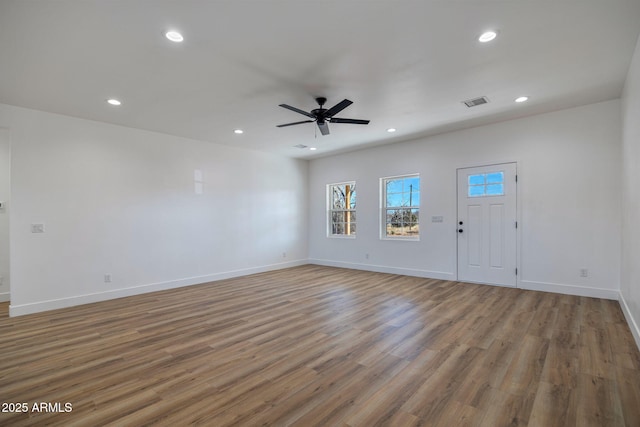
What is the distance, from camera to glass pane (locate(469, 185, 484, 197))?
5.44m

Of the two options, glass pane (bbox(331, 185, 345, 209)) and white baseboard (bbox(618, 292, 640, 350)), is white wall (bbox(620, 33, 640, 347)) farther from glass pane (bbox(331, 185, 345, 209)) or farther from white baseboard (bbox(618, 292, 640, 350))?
glass pane (bbox(331, 185, 345, 209))

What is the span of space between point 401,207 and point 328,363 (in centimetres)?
458

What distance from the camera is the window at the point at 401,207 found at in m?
6.34

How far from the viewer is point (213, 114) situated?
452 centimetres

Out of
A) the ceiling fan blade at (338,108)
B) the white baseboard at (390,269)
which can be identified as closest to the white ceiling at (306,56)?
the ceiling fan blade at (338,108)

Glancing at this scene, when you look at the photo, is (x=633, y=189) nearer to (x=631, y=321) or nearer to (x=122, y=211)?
(x=631, y=321)

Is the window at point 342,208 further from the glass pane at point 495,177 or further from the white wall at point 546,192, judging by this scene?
the glass pane at point 495,177

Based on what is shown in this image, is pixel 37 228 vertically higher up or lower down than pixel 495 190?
lower down

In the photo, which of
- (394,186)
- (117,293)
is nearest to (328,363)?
(117,293)

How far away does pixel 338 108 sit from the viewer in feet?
11.9

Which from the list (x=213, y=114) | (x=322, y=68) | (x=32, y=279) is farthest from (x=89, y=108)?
(x=322, y=68)

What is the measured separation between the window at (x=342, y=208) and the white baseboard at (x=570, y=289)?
12.1 ft

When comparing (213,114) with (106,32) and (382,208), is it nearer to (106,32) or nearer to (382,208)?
(106,32)

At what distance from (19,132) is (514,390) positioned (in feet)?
21.0
